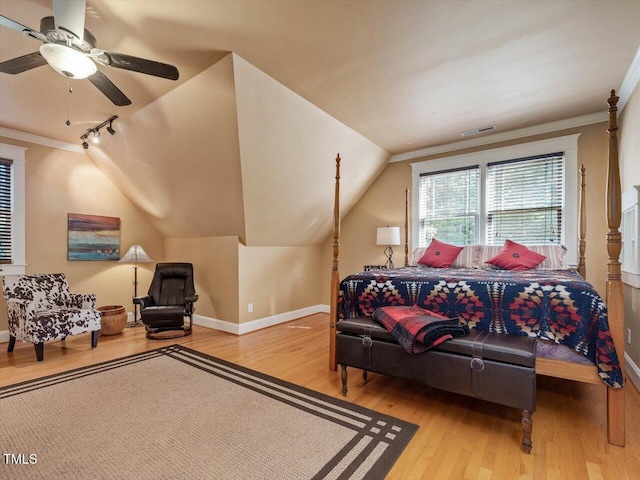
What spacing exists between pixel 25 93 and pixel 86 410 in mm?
3022

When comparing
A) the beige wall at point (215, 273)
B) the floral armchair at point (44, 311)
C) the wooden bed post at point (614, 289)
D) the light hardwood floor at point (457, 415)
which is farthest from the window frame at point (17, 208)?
the wooden bed post at point (614, 289)

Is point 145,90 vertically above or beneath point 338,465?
above

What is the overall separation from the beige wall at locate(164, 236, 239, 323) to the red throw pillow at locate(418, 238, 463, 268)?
258cm

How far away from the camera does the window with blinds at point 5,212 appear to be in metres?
3.90

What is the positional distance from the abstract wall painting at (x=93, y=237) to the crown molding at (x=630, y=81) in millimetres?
6402

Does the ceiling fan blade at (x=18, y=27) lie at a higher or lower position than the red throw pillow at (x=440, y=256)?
higher

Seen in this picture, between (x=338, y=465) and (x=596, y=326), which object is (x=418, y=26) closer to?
(x=596, y=326)

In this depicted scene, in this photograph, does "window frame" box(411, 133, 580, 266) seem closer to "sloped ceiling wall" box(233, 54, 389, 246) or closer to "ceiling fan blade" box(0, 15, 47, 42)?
"sloped ceiling wall" box(233, 54, 389, 246)

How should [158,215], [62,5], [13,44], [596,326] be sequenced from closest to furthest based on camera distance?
[62,5], [596,326], [13,44], [158,215]

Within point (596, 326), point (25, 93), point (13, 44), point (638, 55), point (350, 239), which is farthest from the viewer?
point (350, 239)

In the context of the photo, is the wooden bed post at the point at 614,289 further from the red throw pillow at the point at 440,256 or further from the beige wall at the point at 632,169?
the red throw pillow at the point at 440,256

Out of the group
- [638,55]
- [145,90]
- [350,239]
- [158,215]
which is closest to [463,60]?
[638,55]

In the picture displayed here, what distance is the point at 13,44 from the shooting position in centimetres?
236

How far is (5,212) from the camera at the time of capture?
12.9 feet
